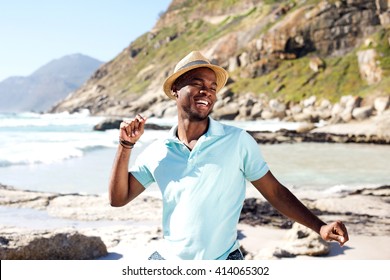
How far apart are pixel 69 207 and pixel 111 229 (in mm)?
2490

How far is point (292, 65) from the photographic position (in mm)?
76312

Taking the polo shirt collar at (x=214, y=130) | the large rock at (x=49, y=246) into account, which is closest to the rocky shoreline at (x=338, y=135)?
the large rock at (x=49, y=246)

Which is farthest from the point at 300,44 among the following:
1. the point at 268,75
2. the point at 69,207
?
the point at 69,207

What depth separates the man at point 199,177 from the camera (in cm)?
257

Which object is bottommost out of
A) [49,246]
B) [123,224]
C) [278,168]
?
[123,224]

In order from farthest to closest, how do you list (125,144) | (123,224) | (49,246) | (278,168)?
(278,168) < (123,224) < (49,246) < (125,144)

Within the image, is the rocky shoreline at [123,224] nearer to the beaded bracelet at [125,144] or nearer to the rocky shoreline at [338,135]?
the beaded bracelet at [125,144]

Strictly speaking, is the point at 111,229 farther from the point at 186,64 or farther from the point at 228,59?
the point at 228,59

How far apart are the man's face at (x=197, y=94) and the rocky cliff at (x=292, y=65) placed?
4410 centimetres

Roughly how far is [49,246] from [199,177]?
167 inches

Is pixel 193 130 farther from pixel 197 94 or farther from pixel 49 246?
pixel 49 246

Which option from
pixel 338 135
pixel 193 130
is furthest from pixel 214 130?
pixel 338 135

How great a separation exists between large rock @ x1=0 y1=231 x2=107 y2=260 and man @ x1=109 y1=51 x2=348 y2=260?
11.6 feet

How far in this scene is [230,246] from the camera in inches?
104
